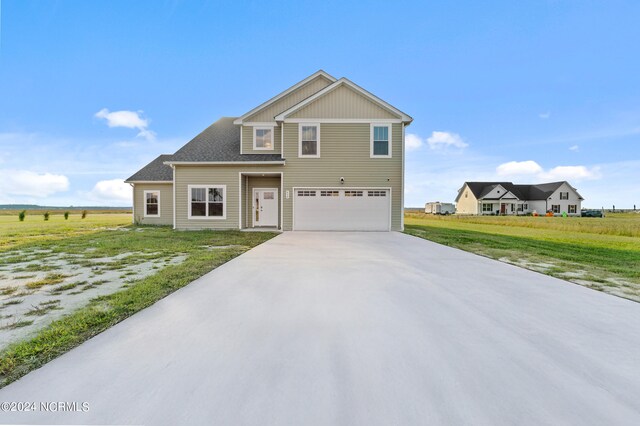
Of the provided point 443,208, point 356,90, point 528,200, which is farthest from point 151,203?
point 528,200

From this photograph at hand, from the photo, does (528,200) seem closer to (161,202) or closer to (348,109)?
(348,109)

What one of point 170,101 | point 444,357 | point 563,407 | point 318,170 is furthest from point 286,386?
point 170,101

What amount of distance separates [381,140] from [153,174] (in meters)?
14.0

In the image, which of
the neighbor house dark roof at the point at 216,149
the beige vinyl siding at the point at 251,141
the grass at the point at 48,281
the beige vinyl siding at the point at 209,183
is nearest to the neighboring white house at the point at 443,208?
the beige vinyl siding at the point at 251,141

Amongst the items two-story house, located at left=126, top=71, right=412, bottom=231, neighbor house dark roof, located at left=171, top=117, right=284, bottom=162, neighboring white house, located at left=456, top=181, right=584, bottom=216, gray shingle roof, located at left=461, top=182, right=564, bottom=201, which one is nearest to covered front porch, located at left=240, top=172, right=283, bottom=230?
two-story house, located at left=126, top=71, right=412, bottom=231

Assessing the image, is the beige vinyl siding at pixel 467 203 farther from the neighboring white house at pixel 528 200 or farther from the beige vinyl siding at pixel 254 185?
the beige vinyl siding at pixel 254 185

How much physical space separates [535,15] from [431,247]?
16.1m

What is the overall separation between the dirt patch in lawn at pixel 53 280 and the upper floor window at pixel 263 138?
817cm

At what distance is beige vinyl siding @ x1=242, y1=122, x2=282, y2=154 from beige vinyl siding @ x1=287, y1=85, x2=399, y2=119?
1354mm

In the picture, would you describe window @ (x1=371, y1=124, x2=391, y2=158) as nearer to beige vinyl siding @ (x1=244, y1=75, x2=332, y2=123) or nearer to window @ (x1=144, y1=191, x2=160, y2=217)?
beige vinyl siding @ (x1=244, y1=75, x2=332, y2=123)

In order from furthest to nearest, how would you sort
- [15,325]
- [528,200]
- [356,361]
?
[528,200], [15,325], [356,361]

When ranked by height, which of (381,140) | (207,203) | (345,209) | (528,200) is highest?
(381,140)

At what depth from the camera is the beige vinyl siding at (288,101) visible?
537 inches

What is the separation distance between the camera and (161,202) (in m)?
16.0
